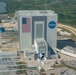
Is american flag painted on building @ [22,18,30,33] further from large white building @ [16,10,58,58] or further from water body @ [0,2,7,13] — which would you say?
water body @ [0,2,7,13]

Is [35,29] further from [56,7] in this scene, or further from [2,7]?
[2,7]

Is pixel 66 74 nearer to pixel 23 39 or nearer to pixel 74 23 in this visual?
pixel 23 39

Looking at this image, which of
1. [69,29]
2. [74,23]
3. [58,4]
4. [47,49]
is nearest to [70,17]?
[74,23]

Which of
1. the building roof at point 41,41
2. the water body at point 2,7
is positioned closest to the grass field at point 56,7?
the water body at point 2,7

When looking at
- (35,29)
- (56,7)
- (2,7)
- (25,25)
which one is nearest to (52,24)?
(35,29)

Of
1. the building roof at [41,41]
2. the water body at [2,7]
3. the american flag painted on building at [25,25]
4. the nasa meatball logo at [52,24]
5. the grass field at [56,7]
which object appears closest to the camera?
the building roof at [41,41]

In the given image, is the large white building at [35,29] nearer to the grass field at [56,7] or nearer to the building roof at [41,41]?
the building roof at [41,41]

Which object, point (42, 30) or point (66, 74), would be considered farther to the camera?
point (42, 30)

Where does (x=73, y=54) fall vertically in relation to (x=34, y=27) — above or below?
below
